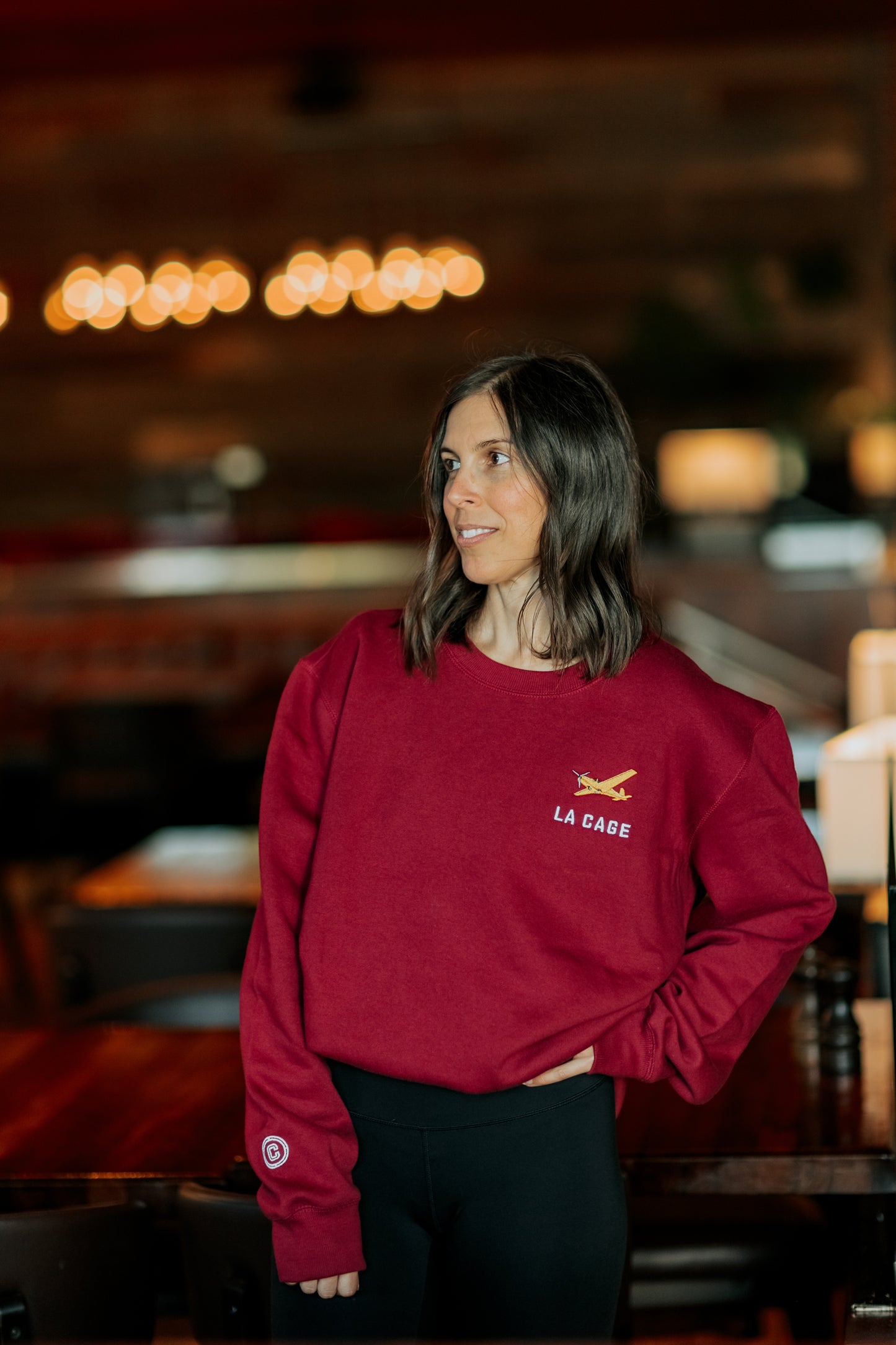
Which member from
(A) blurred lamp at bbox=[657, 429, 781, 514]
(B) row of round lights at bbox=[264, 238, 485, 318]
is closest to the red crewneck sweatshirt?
(B) row of round lights at bbox=[264, 238, 485, 318]

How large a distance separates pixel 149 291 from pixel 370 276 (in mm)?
1133

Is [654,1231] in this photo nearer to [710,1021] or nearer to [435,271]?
[710,1021]

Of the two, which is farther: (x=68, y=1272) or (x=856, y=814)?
(x=856, y=814)

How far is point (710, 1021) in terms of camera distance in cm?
133

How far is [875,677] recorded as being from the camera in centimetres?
340

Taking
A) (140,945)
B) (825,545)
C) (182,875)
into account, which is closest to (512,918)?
(140,945)

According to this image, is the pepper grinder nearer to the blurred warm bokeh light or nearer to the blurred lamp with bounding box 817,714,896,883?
the blurred lamp with bounding box 817,714,896,883

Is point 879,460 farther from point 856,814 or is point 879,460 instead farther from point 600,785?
point 600,785

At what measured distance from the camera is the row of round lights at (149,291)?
729 centimetres

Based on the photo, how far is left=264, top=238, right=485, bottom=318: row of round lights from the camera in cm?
742

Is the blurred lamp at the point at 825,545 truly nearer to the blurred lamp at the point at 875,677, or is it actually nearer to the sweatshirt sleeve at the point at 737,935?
the blurred lamp at the point at 875,677

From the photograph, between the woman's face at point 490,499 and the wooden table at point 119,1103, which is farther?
the wooden table at point 119,1103

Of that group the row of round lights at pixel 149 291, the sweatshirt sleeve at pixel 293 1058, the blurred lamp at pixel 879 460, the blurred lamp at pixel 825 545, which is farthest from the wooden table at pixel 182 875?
the blurred lamp at pixel 879 460

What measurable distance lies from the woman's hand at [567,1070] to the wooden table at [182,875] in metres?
1.52
